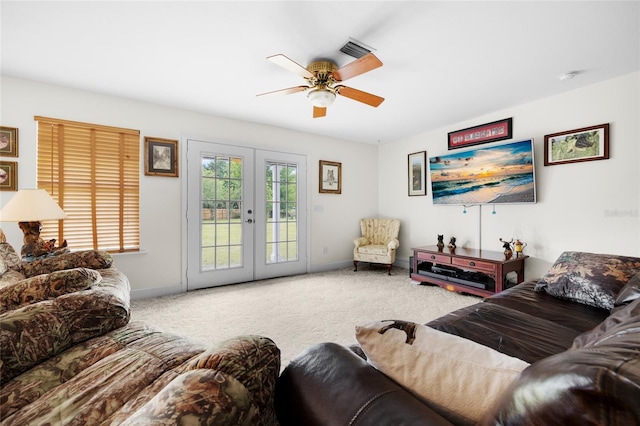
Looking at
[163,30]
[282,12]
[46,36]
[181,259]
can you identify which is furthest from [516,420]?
[181,259]

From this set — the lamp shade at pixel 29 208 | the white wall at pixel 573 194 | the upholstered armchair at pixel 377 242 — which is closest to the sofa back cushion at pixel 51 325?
the lamp shade at pixel 29 208

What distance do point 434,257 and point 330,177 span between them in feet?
7.24

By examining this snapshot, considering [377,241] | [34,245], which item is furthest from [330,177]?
[34,245]

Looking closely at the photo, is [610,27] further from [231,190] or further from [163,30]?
[231,190]

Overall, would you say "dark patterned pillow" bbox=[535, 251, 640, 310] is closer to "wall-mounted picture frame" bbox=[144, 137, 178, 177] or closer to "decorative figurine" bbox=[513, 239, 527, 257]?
"decorative figurine" bbox=[513, 239, 527, 257]

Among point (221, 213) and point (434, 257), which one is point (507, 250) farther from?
point (221, 213)

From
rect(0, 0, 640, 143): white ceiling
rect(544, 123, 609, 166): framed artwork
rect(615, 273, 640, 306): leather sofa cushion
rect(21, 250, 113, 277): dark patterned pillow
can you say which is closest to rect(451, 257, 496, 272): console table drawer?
rect(544, 123, 609, 166): framed artwork

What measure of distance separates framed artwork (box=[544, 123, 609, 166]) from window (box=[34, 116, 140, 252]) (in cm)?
497

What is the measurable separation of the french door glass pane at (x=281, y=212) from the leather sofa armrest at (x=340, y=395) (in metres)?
3.70

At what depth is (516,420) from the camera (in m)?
0.42

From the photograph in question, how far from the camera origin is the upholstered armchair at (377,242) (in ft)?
14.9

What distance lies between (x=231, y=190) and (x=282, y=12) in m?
2.61

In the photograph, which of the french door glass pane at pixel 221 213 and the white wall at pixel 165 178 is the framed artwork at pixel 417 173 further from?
the french door glass pane at pixel 221 213

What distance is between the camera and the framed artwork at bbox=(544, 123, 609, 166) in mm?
2924
